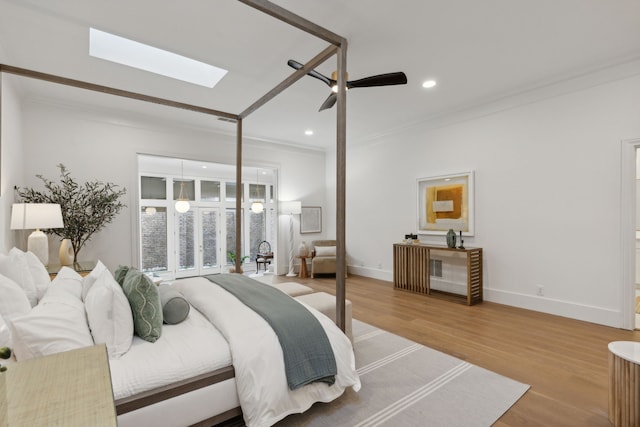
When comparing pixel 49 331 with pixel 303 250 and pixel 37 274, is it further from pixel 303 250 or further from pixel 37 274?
pixel 303 250

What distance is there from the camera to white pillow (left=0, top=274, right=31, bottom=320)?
159 cm

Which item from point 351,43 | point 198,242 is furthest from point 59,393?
point 198,242

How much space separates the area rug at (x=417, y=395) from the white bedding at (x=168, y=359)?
648mm

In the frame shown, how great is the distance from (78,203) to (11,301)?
3.24 metres

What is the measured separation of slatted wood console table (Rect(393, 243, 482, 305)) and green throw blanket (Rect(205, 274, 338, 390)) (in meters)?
3.10

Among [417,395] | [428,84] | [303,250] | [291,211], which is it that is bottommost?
[417,395]

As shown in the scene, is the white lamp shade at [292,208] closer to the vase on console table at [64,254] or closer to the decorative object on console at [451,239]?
the decorative object on console at [451,239]

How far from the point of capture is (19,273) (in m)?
2.05

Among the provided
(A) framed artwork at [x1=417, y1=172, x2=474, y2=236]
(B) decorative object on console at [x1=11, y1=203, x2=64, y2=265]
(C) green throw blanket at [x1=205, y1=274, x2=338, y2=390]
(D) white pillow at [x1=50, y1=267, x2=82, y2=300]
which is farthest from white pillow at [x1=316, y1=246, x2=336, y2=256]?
(D) white pillow at [x1=50, y1=267, x2=82, y2=300]

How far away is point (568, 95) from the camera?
3744mm

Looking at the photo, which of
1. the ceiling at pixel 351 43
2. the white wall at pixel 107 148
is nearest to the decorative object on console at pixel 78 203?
the white wall at pixel 107 148

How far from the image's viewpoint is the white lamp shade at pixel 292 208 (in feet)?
21.4

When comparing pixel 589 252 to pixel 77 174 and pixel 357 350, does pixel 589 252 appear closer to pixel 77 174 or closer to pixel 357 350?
pixel 357 350

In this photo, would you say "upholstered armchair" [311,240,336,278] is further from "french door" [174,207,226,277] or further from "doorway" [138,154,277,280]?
"french door" [174,207,226,277]
